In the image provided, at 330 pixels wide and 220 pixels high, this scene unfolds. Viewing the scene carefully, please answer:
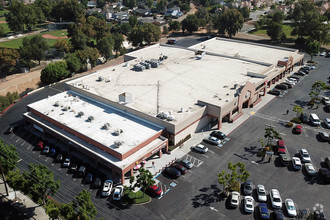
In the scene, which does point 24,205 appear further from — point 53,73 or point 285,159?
point 53,73

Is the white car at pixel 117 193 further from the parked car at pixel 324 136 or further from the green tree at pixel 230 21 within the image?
the green tree at pixel 230 21

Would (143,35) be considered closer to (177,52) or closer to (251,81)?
(177,52)

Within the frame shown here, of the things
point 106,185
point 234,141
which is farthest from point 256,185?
point 106,185

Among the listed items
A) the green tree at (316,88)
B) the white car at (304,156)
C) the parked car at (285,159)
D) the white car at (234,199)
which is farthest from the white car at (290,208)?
the green tree at (316,88)

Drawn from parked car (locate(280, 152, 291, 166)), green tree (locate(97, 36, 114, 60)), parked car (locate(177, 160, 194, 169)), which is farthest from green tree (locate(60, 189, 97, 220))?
green tree (locate(97, 36, 114, 60))

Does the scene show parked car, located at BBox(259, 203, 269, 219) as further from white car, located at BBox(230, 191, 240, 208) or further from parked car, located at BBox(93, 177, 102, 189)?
parked car, located at BBox(93, 177, 102, 189)

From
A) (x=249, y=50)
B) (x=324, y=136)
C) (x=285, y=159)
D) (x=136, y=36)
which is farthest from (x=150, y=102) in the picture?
(x=136, y=36)
